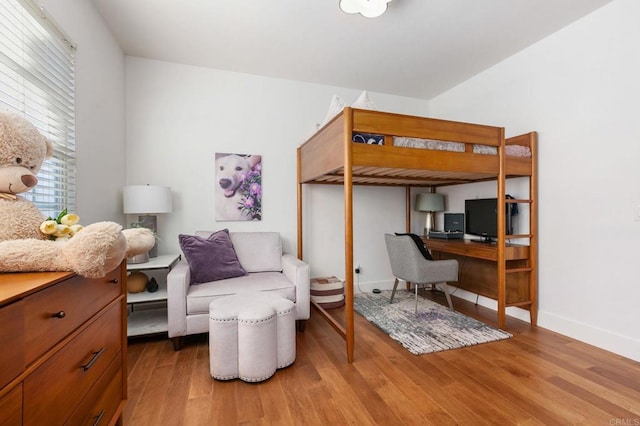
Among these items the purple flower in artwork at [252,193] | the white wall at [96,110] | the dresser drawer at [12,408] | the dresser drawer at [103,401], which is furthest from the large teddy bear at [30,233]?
the purple flower in artwork at [252,193]

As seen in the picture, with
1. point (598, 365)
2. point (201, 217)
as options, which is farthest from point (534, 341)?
point (201, 217)

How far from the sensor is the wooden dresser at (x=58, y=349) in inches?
25.7

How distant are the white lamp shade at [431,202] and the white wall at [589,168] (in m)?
1.09

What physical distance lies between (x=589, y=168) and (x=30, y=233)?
344 cm

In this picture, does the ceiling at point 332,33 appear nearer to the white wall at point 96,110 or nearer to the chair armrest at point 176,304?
the white wall at point 96,110

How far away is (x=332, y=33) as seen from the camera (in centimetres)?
249

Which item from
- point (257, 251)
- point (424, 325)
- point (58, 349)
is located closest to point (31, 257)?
point (58, 349)

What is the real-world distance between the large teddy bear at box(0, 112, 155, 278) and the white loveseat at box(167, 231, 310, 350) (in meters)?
1.25

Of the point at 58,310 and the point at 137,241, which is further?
the point at 137,241

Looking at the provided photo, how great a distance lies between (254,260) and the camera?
2883 millimetres

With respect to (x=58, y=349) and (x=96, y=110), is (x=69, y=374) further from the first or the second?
(x=96, y=110)

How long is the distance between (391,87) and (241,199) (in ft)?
7.70

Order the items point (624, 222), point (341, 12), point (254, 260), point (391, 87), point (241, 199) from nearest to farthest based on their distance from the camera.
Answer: point (624, 222) → point (341, 12) → point (254, 260) → point (241, 199) → point (391, 87)

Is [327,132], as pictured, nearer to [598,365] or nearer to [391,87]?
[391,87]
